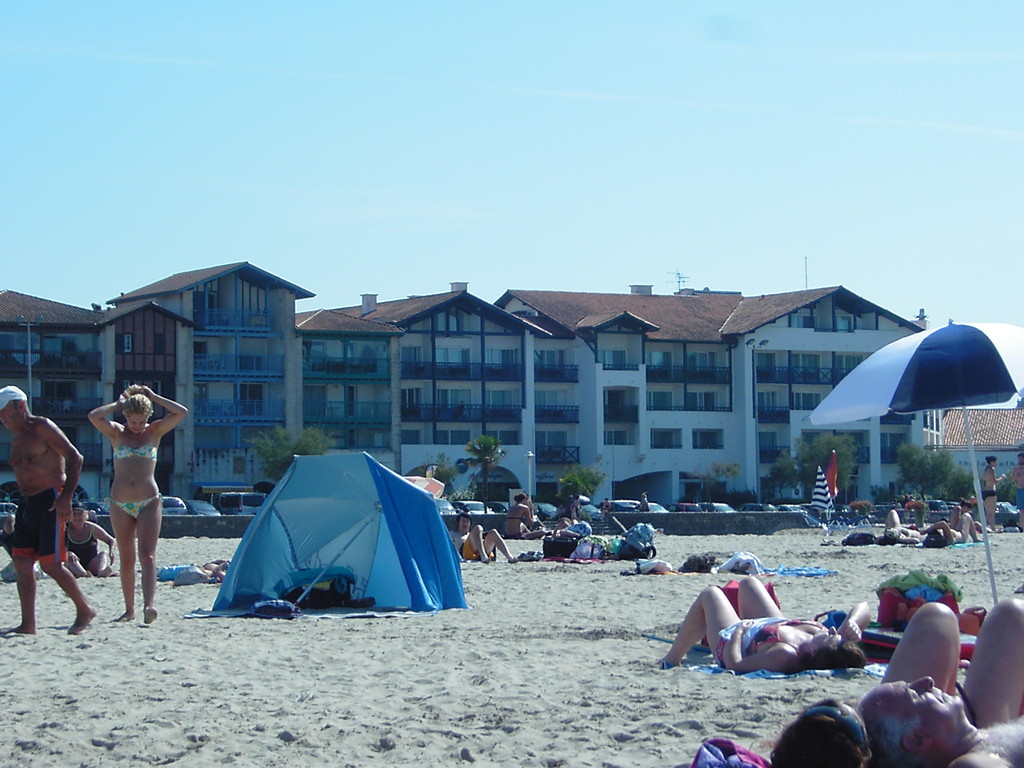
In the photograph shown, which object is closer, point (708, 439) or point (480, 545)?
point (480, 545)

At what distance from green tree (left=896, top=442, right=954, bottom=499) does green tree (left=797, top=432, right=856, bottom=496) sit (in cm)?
318

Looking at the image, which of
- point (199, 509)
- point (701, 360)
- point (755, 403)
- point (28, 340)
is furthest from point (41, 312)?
point (755, 403)

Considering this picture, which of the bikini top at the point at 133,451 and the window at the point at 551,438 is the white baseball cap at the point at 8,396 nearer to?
the bikini top at the point at 133,451

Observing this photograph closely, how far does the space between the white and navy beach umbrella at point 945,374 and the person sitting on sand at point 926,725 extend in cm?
283

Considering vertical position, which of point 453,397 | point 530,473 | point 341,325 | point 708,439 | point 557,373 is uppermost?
point 341,325

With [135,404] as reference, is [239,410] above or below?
above

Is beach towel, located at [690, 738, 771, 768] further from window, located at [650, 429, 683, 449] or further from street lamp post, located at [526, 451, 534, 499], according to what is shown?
window, located at [650, 429, 683, 449]

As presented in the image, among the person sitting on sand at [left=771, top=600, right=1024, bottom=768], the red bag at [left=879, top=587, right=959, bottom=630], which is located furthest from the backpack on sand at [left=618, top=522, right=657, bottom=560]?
the person sitting on sand at [left=771, top=600, right=1024, bottom=768]

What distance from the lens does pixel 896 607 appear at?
8.40 meters

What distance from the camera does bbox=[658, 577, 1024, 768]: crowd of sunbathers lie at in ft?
12.3


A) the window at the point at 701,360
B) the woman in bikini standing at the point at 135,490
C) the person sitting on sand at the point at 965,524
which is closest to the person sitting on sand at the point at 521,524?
the person sitting on sand at the point at 965,524

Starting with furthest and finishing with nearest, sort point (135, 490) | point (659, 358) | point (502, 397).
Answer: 1. point (659, 358)
2. point (502, 397)
3. point (135, 490)

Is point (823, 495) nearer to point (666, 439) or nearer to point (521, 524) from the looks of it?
point (521, 524)

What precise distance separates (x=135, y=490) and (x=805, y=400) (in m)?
59.8
